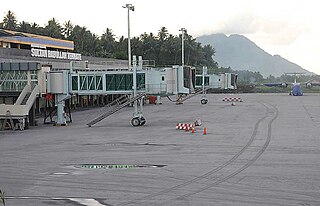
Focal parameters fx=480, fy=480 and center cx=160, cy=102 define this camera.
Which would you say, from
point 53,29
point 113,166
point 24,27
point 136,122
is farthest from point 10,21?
point 113,166

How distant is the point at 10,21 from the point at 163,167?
459 feet

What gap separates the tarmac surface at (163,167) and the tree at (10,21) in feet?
376

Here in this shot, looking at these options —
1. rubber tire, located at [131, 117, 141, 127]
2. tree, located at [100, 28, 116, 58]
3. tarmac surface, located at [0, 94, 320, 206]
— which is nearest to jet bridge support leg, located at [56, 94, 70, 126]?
tarmac surface, located at [0, 94, 320, 206]

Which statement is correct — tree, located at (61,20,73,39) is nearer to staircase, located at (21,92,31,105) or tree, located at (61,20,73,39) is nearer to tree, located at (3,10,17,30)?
tree, located at (3,10,17,30)

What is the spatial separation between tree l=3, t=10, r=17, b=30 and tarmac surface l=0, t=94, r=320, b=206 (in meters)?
115

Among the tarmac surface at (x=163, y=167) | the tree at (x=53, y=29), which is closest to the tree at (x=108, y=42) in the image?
the tree at (x=53, y=29)

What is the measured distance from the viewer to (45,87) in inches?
2176

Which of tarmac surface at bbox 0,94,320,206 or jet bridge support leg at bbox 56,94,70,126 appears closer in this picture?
tarmac surface at bbox 0,94,320,206

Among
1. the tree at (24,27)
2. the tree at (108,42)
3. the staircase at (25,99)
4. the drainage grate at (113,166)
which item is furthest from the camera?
the tree at (108,42)

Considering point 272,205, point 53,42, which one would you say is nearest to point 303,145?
point 272,205

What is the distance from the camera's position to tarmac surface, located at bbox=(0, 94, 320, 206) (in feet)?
67.8

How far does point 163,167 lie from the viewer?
27.3 metres

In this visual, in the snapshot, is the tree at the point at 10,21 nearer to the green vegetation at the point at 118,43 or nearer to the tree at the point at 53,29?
the green vegetation at the point at 118,43

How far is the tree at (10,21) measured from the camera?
152825 mm
